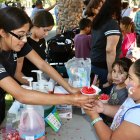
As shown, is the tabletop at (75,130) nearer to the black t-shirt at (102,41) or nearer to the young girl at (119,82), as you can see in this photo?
the young girl at (119,82)

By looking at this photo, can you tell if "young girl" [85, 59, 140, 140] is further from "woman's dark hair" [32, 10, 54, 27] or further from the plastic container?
"woman's dark hair" [32, 10, 54, 27]

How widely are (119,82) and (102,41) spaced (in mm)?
626

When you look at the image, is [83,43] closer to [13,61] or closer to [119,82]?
[119,82]

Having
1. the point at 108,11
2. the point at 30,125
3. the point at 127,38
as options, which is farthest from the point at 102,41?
the point at 127,38

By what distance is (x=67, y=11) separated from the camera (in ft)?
22.8

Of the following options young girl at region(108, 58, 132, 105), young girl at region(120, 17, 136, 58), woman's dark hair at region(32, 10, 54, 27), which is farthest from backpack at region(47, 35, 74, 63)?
young girl at region(108, 58, 132, 105)

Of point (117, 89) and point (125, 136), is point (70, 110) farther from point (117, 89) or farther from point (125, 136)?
point (125, 136)

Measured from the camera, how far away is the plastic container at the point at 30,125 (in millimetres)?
1454

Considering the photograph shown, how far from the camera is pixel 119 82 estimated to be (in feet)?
7.16

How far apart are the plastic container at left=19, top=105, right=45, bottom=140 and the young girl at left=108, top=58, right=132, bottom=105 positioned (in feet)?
2.49

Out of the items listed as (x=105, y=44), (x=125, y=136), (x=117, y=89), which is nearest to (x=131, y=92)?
(x=125, y=136)

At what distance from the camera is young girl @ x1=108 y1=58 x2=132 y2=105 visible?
206 centimetres

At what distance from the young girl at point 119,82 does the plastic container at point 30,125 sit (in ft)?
2.49

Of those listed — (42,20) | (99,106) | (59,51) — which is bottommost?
(59,51)
